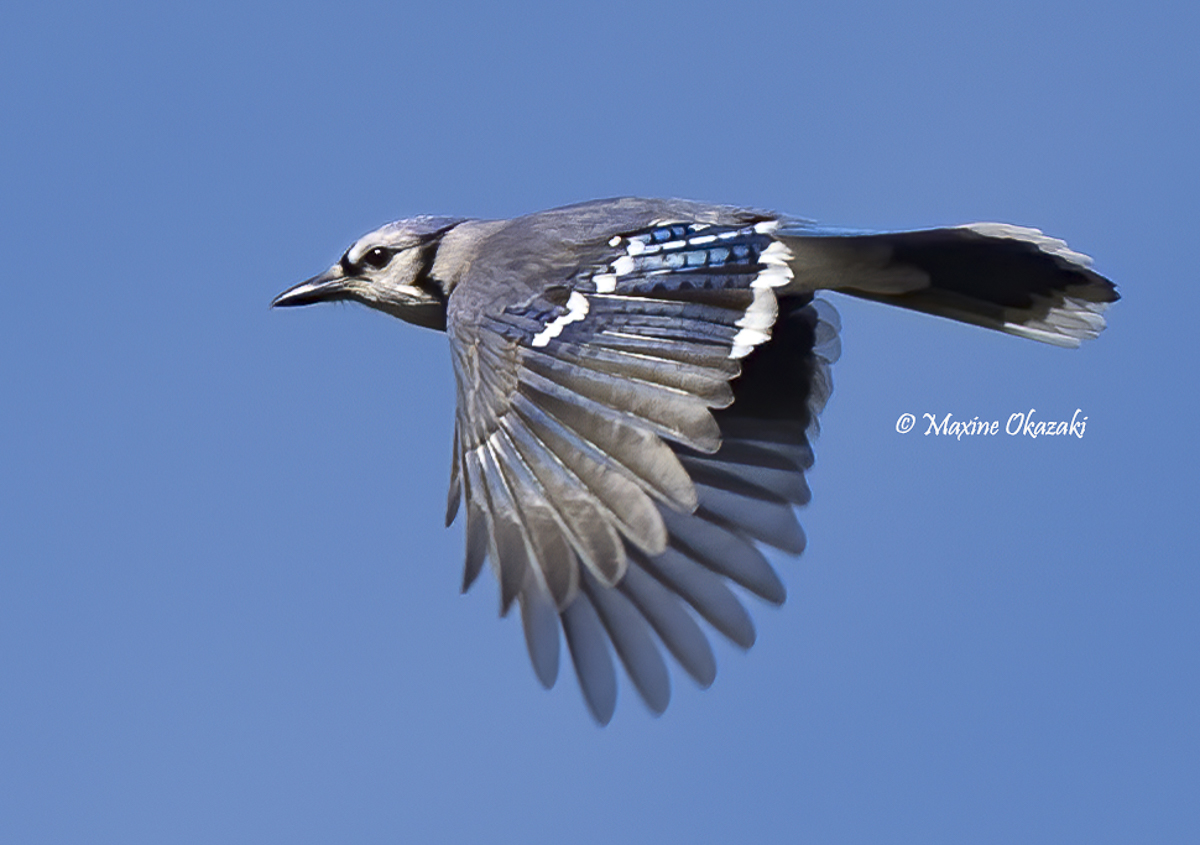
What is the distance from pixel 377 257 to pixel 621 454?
5.87 feet

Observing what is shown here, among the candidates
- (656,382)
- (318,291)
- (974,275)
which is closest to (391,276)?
(318,291)

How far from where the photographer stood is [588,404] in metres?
3.24

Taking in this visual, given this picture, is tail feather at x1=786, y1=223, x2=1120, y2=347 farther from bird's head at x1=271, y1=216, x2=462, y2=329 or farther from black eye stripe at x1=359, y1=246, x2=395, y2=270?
black eye stripe at x1=359, y1=246, x2=395, y2=270

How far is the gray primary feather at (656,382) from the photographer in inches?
125

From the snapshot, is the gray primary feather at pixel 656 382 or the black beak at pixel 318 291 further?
the black beak at pixel 318 291

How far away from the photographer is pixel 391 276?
15.2 feet

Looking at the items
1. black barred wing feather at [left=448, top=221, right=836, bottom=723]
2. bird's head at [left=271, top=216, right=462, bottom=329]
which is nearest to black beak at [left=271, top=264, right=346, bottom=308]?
bird's head at [left=271, top=216, right=462, bottom=329]

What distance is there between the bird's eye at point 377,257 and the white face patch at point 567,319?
123cm

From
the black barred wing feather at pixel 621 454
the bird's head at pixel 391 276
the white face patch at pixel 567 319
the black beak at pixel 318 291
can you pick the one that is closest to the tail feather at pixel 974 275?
the black barred wing feather at pixel 621 454

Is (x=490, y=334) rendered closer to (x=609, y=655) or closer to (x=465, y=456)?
(x=465, y=456)

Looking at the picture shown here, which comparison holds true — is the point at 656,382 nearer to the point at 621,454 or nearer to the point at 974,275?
the point at 621,454

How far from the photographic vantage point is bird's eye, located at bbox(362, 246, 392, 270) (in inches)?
182

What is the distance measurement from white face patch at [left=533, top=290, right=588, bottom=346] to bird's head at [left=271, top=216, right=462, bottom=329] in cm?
107

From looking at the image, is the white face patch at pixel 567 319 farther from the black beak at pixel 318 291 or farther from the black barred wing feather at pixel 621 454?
the black beak at pixel 318 291
